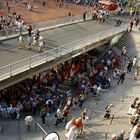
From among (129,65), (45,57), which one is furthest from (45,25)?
(45,57)

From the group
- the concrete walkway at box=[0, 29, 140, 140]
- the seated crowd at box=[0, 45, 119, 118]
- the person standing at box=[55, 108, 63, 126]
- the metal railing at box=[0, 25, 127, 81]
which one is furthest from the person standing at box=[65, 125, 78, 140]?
the metal railing at box=[0, 25, 127, 81]

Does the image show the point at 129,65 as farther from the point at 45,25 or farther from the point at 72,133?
the point at 72,133

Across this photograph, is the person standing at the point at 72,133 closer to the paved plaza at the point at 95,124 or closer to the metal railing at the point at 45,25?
the paved plaza at the point at 95,124

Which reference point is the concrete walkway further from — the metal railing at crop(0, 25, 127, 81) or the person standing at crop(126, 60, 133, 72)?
the person standing at crop(126, 60, 133, 72)

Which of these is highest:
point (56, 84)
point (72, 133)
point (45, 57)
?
point (45, 57)

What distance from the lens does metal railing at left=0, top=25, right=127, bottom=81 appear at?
22406 millimetres

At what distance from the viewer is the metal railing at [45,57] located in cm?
2241

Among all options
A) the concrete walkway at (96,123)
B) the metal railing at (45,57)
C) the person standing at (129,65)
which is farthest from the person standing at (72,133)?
the person standing at (129,65)

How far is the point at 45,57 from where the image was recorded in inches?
1026

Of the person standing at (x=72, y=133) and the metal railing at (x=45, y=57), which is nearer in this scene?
the person standing at (x=72, y=133)

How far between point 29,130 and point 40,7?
38740 mm

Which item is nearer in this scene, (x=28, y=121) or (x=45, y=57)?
(x=28, y=121)

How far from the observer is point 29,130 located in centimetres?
1986

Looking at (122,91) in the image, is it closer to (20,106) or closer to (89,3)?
(20,106)
